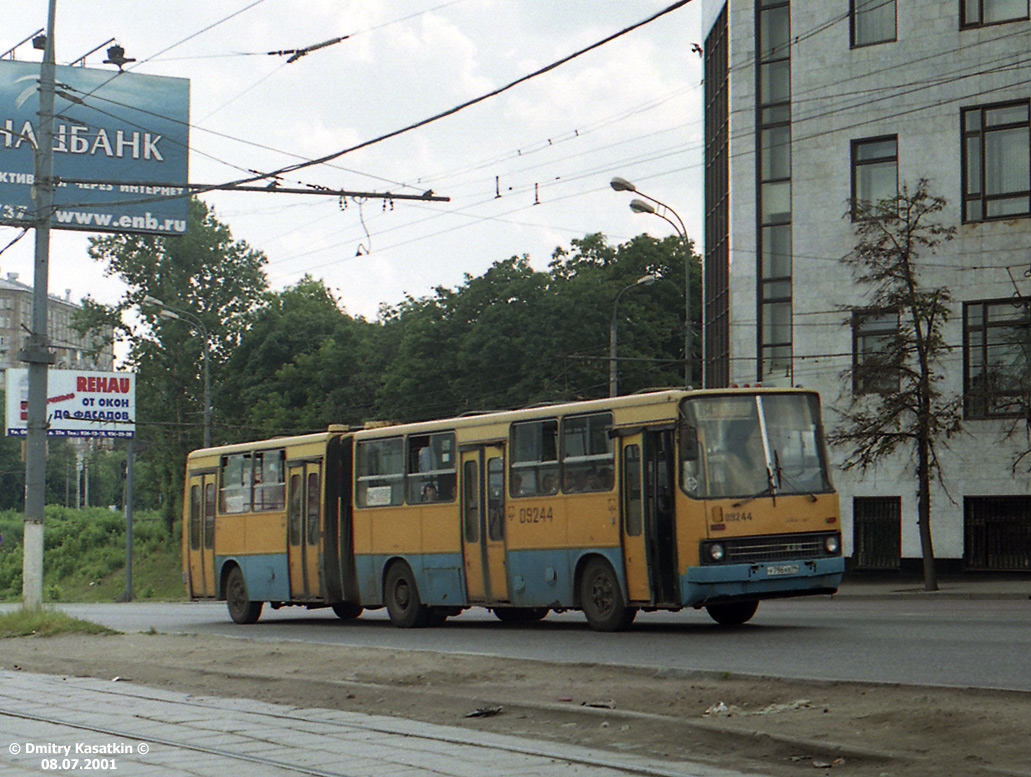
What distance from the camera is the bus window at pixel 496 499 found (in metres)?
19.7

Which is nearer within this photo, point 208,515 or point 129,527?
point 208,515

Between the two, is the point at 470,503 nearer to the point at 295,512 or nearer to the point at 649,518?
the point at 649,518

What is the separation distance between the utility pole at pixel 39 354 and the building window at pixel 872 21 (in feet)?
70.1

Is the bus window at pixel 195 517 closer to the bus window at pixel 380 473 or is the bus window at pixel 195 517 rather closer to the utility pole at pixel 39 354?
A: the utility pole at pixel 39 354

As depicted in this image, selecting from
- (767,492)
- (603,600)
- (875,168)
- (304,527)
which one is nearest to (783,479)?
(767,492)

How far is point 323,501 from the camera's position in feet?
75.8

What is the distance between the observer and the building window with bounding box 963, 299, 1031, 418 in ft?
107

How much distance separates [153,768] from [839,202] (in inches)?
1233

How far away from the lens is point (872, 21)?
36688 millimetres

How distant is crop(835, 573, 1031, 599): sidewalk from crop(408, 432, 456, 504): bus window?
11.5 metres

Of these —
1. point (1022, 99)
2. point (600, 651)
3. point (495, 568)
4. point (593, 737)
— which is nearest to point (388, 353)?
point (1022, 99)

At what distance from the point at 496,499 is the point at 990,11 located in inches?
862

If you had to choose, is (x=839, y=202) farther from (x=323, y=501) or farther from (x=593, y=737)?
(x=593, y=737)

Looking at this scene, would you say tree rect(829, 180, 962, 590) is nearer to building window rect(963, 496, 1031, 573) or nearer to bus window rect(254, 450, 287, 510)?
building window rect(963, 496, 1031, 573)
